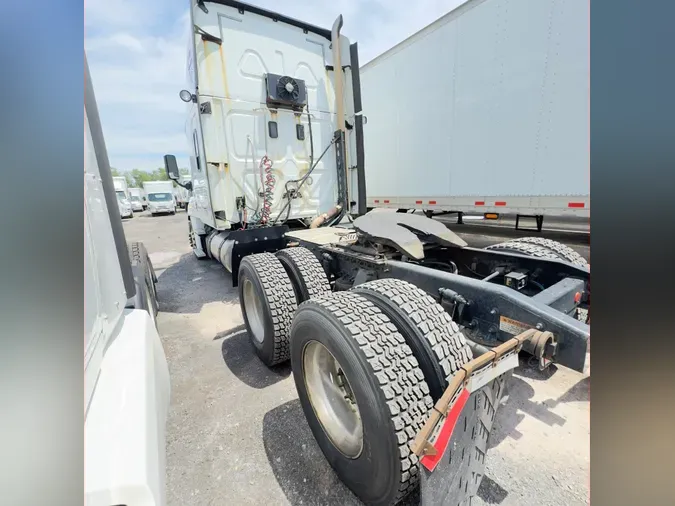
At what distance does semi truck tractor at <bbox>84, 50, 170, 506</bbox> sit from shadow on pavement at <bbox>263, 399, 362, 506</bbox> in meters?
0.84

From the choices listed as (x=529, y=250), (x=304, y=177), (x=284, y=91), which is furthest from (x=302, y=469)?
(x=284, y=91)

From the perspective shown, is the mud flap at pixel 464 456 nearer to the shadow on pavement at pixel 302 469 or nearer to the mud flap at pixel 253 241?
the shadow on pavement at pixel 302 469

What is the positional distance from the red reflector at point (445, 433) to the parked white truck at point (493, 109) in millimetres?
5278

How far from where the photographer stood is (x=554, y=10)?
4.84 m

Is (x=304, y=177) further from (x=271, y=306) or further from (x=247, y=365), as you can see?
(x=247, y=365)

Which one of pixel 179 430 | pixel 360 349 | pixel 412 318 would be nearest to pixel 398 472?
pixel 360 349

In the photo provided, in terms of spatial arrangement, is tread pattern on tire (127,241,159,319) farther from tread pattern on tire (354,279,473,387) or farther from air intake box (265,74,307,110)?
tread pattern on tire (354,279,473,387)

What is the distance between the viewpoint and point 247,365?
3258 millimetres

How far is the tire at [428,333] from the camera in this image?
5.49 feet

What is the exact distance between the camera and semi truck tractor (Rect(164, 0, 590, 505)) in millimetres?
1506

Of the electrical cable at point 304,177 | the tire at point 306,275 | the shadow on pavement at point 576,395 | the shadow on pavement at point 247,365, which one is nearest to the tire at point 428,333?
the tire at point 306,275

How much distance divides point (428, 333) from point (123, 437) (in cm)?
140
